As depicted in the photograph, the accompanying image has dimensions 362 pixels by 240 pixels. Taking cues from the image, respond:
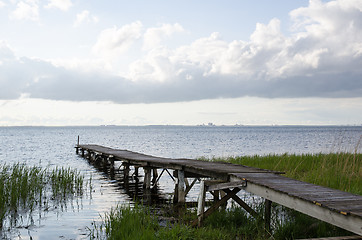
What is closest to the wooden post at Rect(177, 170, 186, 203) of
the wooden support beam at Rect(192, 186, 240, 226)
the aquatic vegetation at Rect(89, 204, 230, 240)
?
the wooden support beam at Rect(192, 186, 240, 226)

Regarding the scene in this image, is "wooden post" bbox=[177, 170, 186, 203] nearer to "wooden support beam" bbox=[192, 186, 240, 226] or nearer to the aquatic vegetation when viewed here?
"wooden support beam" bbox=[192, 186, 240, 226]

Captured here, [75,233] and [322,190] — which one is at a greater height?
[322,190]

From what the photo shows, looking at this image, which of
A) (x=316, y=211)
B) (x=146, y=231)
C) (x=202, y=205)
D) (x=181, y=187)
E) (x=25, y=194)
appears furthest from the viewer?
(x=25, y=194)

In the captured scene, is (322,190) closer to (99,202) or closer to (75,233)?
(75,233)

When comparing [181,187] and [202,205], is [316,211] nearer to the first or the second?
[202,205]

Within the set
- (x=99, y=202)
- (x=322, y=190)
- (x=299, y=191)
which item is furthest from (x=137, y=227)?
(x=99, y=202)

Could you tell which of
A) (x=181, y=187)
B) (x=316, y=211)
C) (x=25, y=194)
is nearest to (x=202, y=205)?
(x=181, y=187)

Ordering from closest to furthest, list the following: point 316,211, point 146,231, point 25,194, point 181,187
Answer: point 316,211 → point 146,231 → point 181,187 → point 25,194

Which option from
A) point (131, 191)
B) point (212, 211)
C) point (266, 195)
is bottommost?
point (131, 191)

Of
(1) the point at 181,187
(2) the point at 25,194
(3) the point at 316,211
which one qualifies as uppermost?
(3) the point at 316,211

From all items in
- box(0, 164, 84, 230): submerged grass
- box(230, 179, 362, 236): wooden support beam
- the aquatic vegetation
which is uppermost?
box(230, 179, 362, 236): wooden support beam

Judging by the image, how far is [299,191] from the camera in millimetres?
6453

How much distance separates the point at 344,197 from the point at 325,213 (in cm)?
111

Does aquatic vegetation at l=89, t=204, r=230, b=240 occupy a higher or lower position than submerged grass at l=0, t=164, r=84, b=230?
higher
